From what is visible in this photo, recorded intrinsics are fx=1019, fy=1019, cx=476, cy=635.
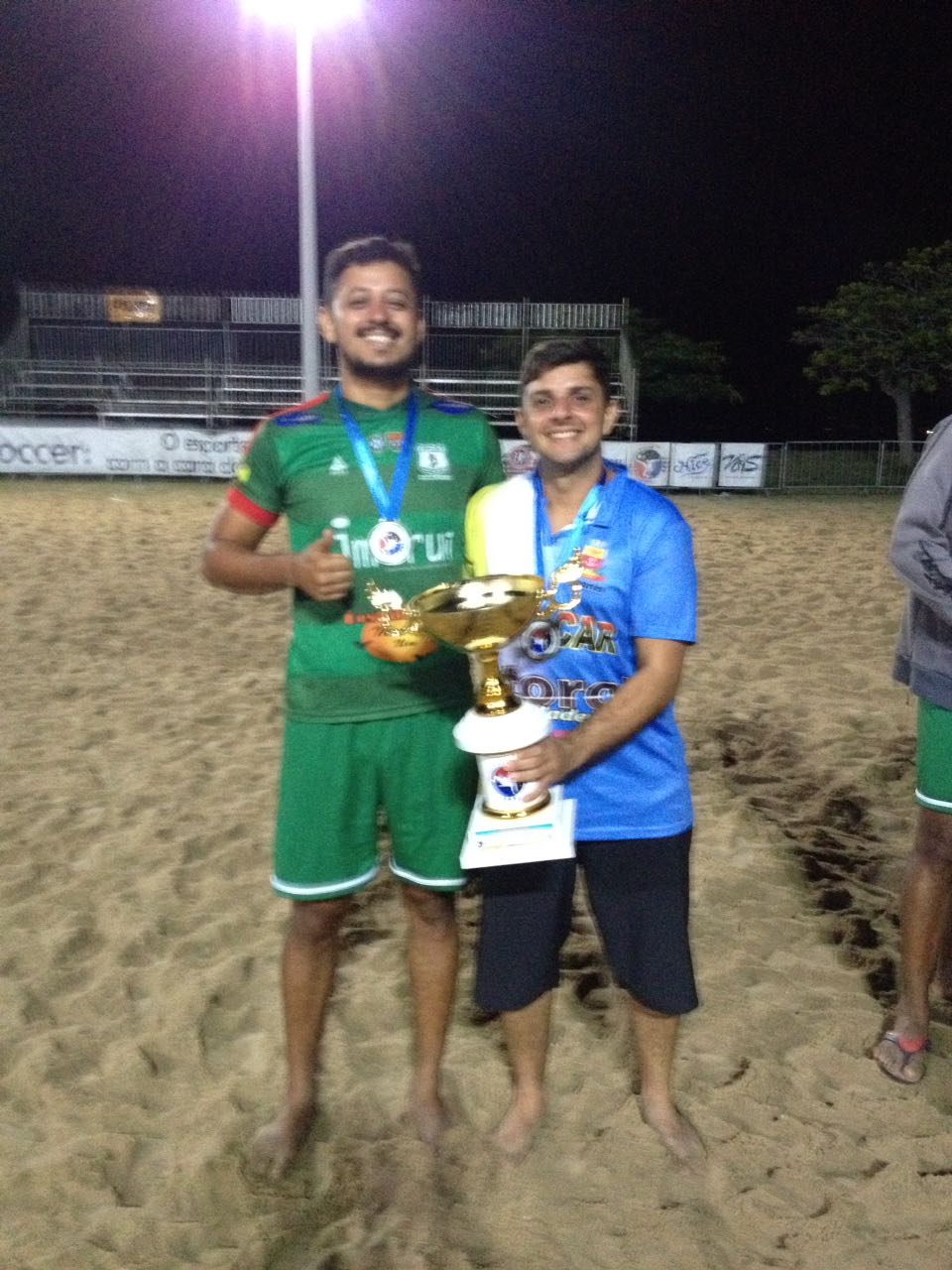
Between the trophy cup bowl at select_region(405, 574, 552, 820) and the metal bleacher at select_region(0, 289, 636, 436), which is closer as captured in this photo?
the trophy cup bowl at select_region(405, 574, 552, 820)

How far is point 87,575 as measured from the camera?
9.73m

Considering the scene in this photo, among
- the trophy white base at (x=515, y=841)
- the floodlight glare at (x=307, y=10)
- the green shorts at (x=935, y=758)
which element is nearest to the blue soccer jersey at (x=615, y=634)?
the trophy white base at (x=515, y=841)

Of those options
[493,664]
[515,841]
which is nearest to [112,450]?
[493,664]

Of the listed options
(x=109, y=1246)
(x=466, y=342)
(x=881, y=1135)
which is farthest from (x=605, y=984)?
(x=466, y=342)

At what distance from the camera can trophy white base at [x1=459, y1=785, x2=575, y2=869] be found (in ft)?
6.36

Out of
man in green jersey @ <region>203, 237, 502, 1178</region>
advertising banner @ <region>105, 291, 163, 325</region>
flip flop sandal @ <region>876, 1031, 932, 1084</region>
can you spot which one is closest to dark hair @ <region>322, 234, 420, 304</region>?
man in green jersey @ <region>203, 237, 502, 1178</region>

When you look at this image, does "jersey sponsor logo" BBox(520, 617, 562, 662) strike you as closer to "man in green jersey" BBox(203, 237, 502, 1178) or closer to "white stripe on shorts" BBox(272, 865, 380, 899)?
"man in green jersey" BBox(203, 237, 502, 1178)

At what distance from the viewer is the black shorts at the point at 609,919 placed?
2.30 metres

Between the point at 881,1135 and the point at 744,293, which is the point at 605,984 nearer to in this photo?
the point at 881,1135

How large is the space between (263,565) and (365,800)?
0.58 m

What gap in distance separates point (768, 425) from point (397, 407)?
37.6m

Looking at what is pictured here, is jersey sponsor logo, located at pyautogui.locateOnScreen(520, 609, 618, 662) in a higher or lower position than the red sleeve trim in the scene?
lower

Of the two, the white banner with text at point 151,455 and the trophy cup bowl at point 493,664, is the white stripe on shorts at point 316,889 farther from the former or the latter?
the white banner with text at point 151,455

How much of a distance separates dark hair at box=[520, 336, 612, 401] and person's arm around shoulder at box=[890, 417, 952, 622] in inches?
32.4
